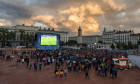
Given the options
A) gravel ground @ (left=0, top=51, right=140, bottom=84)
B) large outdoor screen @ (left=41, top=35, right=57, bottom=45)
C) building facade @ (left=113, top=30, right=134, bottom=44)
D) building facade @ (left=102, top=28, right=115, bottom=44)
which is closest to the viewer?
gravel ground @ (left=0, top=51, right=140, bottom=84)

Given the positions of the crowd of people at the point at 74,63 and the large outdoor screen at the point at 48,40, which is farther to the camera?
the large outdoor screen at the point at 48,40

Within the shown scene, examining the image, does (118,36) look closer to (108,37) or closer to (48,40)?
(108,37)

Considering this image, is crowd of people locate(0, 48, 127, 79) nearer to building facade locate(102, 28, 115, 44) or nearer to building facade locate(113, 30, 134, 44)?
building facade locate(113, 30, 134, 44)

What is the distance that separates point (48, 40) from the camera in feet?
171

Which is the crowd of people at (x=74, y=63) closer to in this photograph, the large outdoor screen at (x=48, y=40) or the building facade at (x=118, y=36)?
the large outdoor screen at (x=48, y=40)

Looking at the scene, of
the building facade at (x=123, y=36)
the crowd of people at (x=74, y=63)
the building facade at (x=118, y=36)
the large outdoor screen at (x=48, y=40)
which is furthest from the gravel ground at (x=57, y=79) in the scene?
the building facade at (x=118, y=36)

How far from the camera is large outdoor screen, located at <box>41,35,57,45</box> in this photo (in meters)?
51.1

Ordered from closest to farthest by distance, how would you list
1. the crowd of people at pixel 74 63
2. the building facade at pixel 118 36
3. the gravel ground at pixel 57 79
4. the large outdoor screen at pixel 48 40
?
the gravel ground at pixel 57 79
the crowd of people at pixel 74 63
the large outdoor screen at pixel 48 40
the building facade at pixel 118 36

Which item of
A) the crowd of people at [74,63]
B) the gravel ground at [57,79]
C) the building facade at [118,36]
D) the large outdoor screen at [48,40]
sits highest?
the building facade at [118,36]

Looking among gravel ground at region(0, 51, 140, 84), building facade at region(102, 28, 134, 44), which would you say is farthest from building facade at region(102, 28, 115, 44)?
gravel ground at region(0, 51, 140, 84)

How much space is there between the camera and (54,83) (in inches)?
526

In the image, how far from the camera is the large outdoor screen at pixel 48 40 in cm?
5106

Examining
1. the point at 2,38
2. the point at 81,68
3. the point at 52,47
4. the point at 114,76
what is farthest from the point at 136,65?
the point at 2,38

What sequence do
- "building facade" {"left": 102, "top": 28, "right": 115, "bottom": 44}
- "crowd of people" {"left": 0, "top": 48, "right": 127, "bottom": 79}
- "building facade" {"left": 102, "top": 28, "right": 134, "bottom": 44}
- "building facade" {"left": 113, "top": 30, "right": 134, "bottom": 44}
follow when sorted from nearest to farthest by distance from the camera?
"crowd of people" {"left": 0, "top": 48, "right": 127, "bottom": 79} → "building facade" {"left": 113, "top": 30, "right": 134, "bottom": 44} → "building facade" {"left": 102, "top": 28, "right": 134, "bottom": 44} → "building facade" {"left": 102, "top": 28, "right": 115, "bottom": 44}
